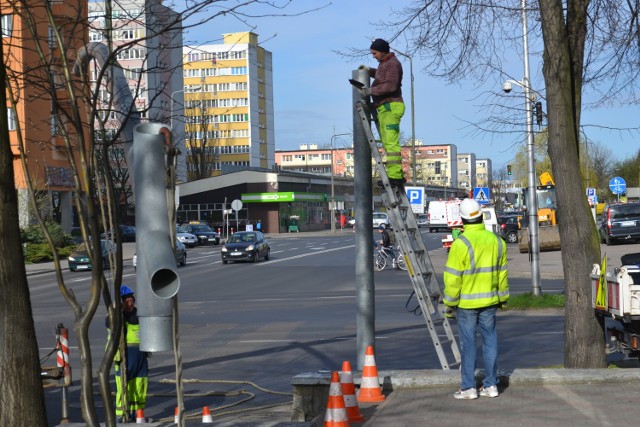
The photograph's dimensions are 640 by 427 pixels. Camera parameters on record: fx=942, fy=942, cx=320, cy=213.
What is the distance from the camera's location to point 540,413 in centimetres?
793

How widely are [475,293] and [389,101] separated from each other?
219cm

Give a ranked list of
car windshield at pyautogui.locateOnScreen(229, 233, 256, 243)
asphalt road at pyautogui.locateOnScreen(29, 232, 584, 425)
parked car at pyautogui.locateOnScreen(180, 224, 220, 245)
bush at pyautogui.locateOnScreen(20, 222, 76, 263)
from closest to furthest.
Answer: asphalt road at pyautogui.locateOnScreen(29, 232, 584, 425), car windshield at pyautogui.locateOnScreen(229, 233, 256, 243), bush at pyautogui.locateOnScreen(20, 222, 76, 263), parked car at pyautogui.locateOnScreen(180, 224, 220, 245)

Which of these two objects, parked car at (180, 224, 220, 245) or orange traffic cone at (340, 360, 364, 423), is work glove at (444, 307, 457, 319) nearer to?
orange traffic cone at (340, 360, 364, 423)

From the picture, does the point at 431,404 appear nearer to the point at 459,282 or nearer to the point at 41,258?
the point at 459,282

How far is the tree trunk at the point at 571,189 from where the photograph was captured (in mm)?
10125

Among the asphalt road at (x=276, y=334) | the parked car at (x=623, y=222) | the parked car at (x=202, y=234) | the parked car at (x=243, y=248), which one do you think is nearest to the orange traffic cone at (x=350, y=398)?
the asphalt road at (x=276, y=334)

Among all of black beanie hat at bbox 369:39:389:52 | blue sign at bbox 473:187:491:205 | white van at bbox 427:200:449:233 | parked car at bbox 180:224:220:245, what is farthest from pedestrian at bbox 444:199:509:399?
white van at bbox 427:200:449:233

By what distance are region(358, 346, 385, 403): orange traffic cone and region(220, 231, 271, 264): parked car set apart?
36051 mm

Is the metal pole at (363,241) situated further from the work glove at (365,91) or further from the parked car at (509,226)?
the parked car at (509,226)

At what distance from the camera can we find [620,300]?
9805 millimetres

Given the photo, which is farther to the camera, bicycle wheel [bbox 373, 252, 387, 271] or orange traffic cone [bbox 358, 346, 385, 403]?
bicycle wheel [bbox 373, 252, 387, 271]

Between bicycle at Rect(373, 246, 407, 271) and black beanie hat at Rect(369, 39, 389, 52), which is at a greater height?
black beanie hat at Rect(369, 39, 389, 52)

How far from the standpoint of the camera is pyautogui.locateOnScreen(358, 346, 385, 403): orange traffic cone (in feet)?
28.5

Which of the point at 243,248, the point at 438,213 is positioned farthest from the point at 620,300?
the point at 438,213
